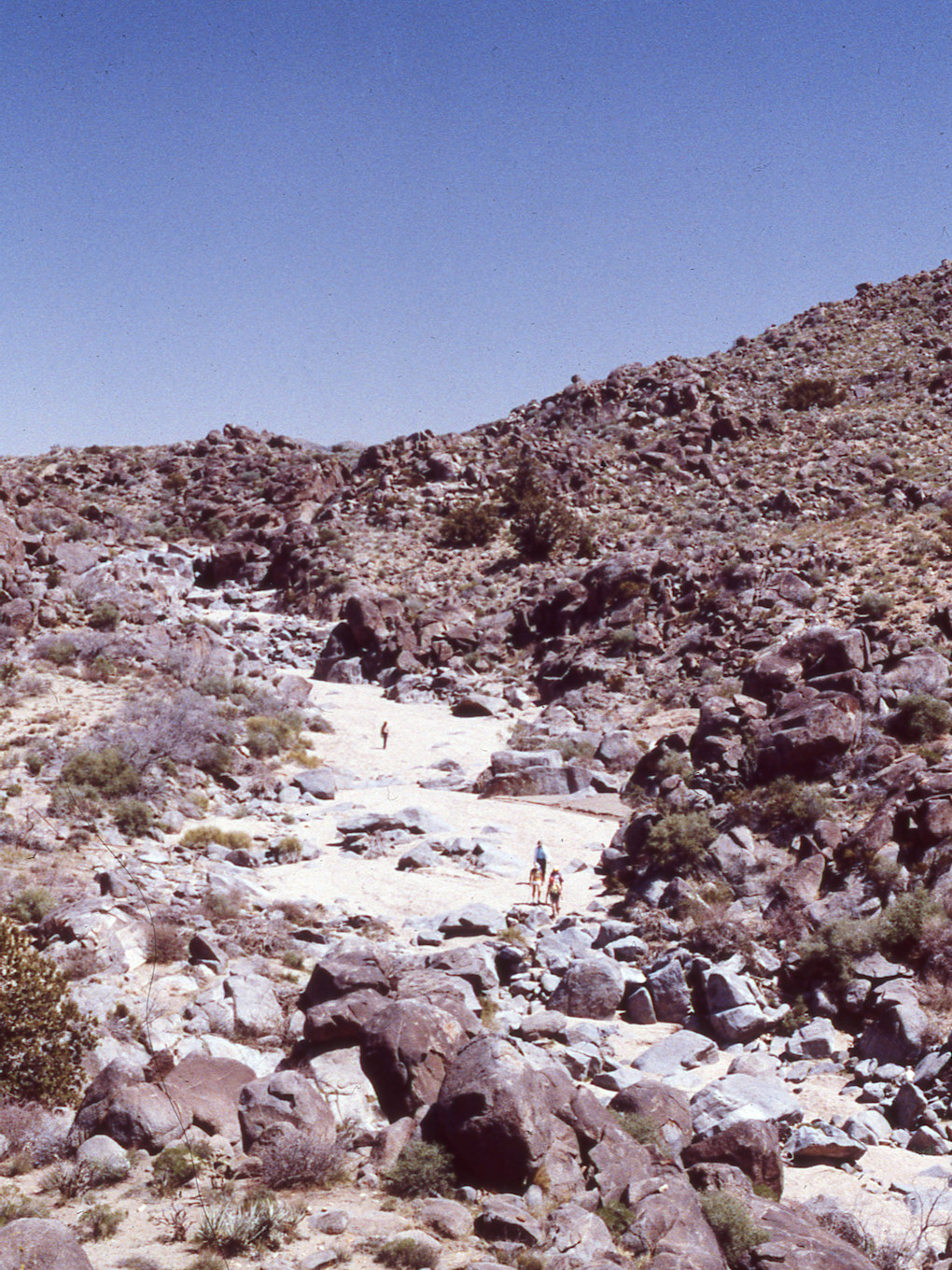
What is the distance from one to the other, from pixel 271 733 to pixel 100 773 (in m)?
8.00

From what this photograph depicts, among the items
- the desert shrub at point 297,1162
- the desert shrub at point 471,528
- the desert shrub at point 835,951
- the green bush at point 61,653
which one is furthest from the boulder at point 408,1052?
the desert shrub at point 471,528

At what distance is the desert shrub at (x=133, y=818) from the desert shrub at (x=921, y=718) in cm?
1676

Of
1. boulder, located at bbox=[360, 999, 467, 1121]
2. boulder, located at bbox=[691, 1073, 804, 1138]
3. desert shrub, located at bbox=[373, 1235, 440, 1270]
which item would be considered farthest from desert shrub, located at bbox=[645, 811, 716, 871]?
desert shrub, located at bbox=[373, 1235, 440, 1270]

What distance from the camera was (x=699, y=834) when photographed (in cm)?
1855

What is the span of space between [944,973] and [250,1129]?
403 inches

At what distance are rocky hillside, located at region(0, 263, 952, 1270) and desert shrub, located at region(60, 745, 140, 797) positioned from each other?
0.10m

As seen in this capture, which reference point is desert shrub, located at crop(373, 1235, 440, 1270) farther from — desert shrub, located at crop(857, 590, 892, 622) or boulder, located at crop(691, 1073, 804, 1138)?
desert shrub, located at crop(857, 590, 892, 622)

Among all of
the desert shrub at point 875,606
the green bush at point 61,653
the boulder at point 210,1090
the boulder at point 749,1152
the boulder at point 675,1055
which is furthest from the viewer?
the desert shrub at point 875,606

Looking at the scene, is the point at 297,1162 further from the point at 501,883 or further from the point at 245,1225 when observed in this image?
the point at 501,883

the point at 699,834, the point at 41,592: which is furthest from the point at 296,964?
the point at 41,592

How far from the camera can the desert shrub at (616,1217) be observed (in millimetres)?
7973

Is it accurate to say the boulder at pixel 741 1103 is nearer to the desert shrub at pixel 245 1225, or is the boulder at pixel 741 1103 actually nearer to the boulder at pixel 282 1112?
the boulder at pixel 282 1112

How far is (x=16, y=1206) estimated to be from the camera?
23.9ft

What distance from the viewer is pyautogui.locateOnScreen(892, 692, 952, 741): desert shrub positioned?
19609 mm
